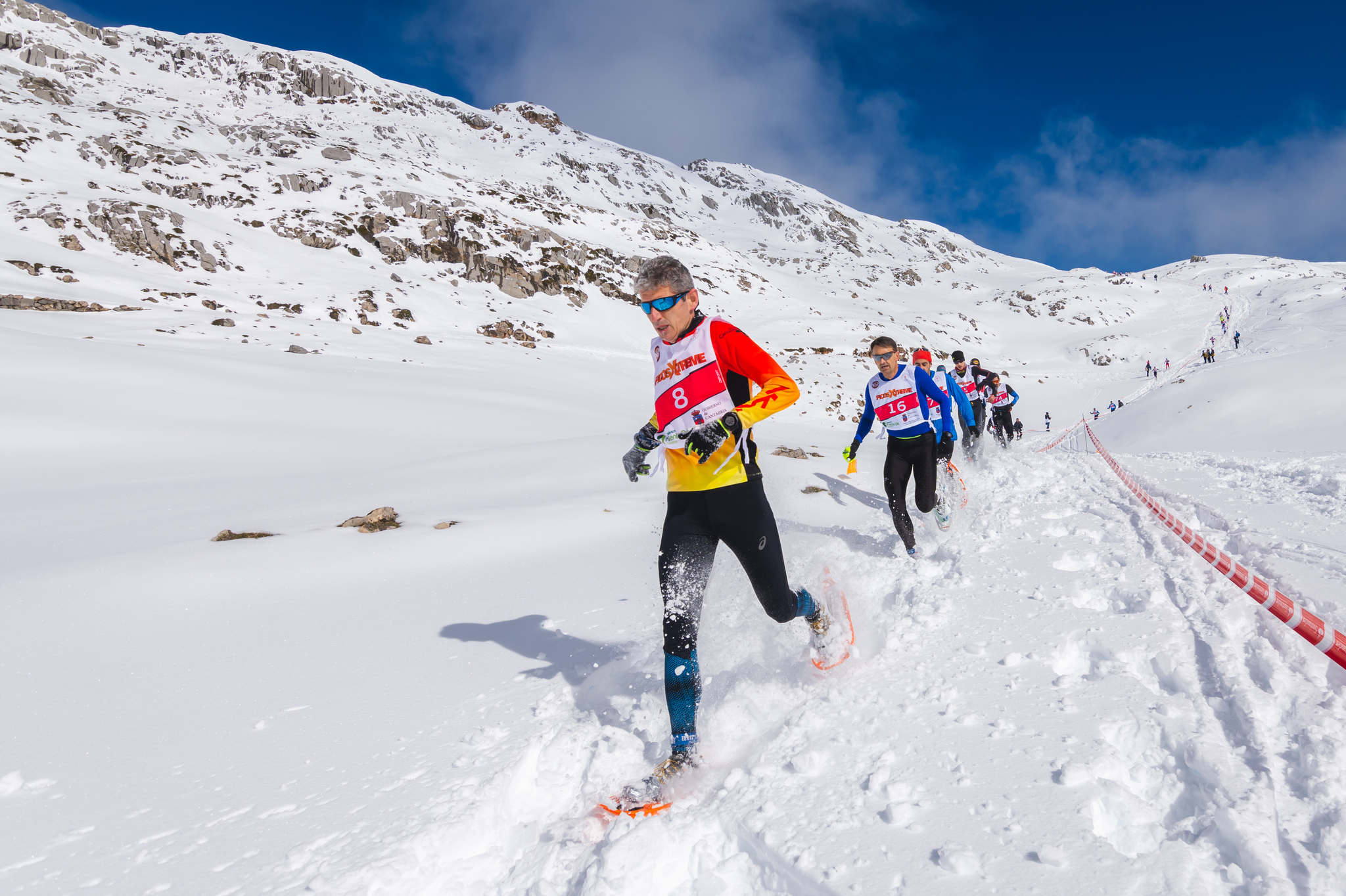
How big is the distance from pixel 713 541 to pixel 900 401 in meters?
4.03

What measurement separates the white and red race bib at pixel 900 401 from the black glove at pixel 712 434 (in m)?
3.86

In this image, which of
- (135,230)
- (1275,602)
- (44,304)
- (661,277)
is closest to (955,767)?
(1275,602)

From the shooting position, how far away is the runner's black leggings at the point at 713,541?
297 cm

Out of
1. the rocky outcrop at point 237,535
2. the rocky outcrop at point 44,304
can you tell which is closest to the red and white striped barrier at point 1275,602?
the rocky outcrop at point 237,535

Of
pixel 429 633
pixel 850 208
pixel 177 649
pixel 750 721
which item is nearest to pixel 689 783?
pixel 750 721

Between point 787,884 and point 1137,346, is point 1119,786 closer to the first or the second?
point 787,884

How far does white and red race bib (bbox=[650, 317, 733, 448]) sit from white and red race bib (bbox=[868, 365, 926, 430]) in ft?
12.0

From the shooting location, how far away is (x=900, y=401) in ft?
20.8

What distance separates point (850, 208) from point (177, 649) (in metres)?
181

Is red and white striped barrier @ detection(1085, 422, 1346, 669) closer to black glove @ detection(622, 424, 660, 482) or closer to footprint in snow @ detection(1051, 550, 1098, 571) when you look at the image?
footprint in snow @ detection(1051, 550, 1098, 571)

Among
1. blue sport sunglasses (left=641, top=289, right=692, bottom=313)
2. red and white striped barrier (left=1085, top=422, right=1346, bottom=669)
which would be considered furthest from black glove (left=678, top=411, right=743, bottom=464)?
red and white striped barrier (left=1085, top=422, right=1346, bottom=669)

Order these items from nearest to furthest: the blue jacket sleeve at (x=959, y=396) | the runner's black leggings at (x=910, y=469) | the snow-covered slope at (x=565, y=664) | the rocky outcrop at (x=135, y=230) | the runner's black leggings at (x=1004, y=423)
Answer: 1. the snow-covered slope at (x=565, y=664)
2. the runner's black leggings at (x=910, y=469)
3. the blue jacket sleeve at (x=959, y=396)
4. the runner's black leggings at (x=1004, y=423)
5. the rocky outcrop at (x=135, y=230)

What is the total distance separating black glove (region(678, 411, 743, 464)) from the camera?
281 centimetres

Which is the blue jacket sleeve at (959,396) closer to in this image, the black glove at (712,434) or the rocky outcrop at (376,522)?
the black glove at (712,434)
